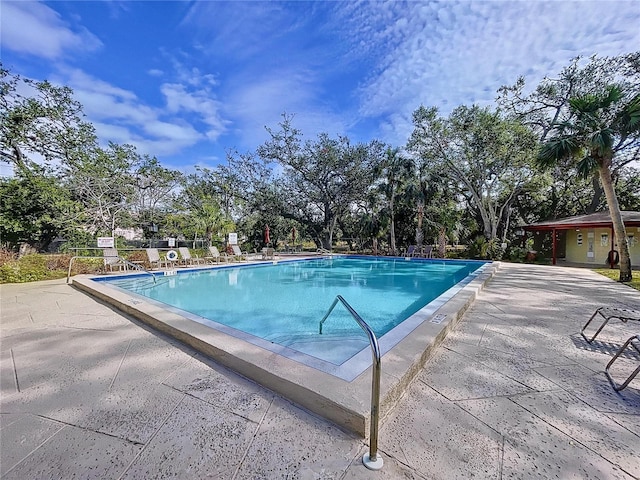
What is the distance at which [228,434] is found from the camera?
1.88 m

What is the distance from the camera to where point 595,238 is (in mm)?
14336

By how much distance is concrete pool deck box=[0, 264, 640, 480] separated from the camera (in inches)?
63.9

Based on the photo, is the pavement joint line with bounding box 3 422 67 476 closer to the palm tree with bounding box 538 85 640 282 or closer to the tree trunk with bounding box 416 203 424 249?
the palm tree with bounding box 538 85 640 282

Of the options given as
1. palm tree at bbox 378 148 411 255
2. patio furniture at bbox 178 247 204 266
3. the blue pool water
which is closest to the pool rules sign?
the blue pool water

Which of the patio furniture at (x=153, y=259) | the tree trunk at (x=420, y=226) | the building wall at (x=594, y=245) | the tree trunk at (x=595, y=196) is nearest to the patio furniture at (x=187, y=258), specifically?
the patio furniture at (x=153, y=259)

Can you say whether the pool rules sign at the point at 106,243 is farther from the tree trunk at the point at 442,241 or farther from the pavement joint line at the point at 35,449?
the tree trunk at the point at 442,241

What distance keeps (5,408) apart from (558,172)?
24.9 meters

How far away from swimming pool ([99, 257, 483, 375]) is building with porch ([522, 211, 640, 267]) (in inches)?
260

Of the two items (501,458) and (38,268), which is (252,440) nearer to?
(501,458)

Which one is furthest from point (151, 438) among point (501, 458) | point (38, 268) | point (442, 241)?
point (442, 241)

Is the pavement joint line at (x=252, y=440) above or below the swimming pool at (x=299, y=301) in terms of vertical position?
above

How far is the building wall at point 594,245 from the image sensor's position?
523 inches

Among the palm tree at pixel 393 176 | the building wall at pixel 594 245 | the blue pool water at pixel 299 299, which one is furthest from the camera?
the palm tree at pixel 393 176

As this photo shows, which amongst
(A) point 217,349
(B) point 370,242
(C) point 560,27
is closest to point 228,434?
(A) point 217,349
